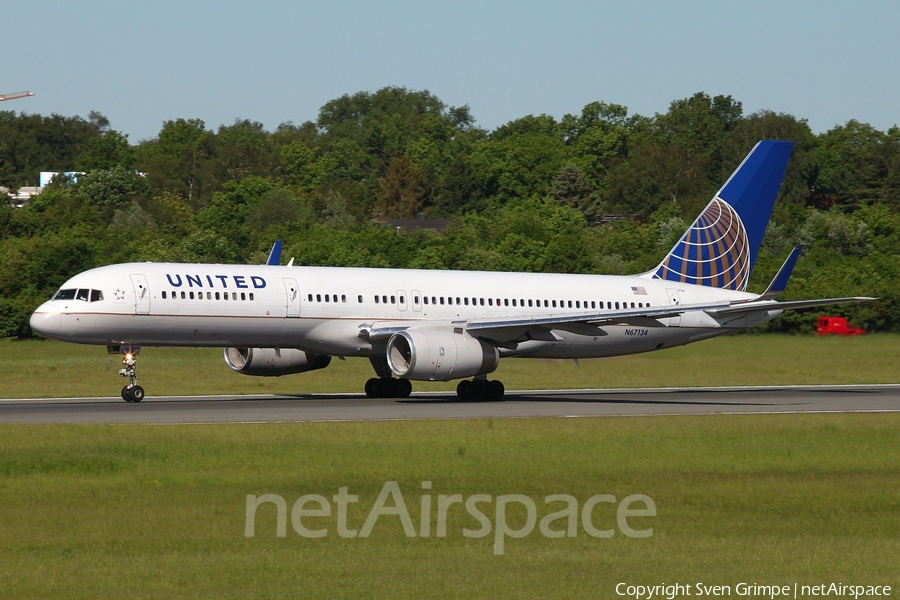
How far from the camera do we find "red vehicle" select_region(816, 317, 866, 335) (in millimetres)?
46688

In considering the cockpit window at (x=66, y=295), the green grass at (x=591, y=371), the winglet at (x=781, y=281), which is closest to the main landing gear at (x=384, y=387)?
the green grass at (x=591, y=371)

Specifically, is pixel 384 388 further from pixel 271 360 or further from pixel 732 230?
pixel 732 230

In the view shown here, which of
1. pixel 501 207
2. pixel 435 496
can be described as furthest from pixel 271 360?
pixel 501 207

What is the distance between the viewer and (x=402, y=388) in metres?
39.1

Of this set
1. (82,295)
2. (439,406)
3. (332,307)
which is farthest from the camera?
(332,307)

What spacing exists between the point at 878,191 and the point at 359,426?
126372mm

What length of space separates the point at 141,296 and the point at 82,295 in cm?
144

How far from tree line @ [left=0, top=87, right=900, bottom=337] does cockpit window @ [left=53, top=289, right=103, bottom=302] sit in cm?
2410

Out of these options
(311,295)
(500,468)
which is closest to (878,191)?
(311,295)

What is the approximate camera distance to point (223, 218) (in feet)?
404

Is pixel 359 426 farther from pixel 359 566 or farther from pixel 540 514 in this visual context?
pixel 359 566

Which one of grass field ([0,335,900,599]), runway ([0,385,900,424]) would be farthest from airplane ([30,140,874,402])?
grass field ([0,335,900,599])

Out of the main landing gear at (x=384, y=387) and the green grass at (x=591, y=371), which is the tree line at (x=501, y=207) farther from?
the main landing gear at (x=384, y=387)

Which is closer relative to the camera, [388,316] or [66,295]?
[66,295]
